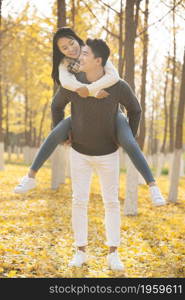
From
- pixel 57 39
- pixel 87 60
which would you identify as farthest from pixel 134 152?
pixel 57 39

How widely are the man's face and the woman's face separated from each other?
10cm

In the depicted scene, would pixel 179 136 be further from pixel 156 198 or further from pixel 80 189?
pixel 156 198

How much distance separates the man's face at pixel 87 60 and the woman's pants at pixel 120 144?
21.9 inches

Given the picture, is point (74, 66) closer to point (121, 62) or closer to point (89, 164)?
point (89, 164)

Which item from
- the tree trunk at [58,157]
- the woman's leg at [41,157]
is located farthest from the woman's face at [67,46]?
the tree trunk at [58,157]

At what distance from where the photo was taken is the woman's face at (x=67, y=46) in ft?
15.1

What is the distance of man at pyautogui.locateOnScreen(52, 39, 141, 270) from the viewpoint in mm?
4590

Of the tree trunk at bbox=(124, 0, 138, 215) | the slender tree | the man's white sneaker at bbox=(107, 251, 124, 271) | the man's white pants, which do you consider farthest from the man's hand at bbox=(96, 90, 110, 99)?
the slender tree

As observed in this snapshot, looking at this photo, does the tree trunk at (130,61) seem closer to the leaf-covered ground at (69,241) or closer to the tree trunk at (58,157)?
the leaf-covered ground at (69,241)

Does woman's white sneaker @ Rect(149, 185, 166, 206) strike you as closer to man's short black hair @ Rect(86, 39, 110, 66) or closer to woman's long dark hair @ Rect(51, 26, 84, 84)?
man's short black hair @ Rect(86, 39, 110, 66)

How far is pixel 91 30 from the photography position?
1670cm

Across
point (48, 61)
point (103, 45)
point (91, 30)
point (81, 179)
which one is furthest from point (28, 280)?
point (48, 61)

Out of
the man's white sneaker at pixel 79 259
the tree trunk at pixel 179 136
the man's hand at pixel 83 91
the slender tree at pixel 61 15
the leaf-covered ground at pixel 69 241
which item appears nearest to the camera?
the man's hand at pixel 83 91

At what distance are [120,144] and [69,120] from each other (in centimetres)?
61
